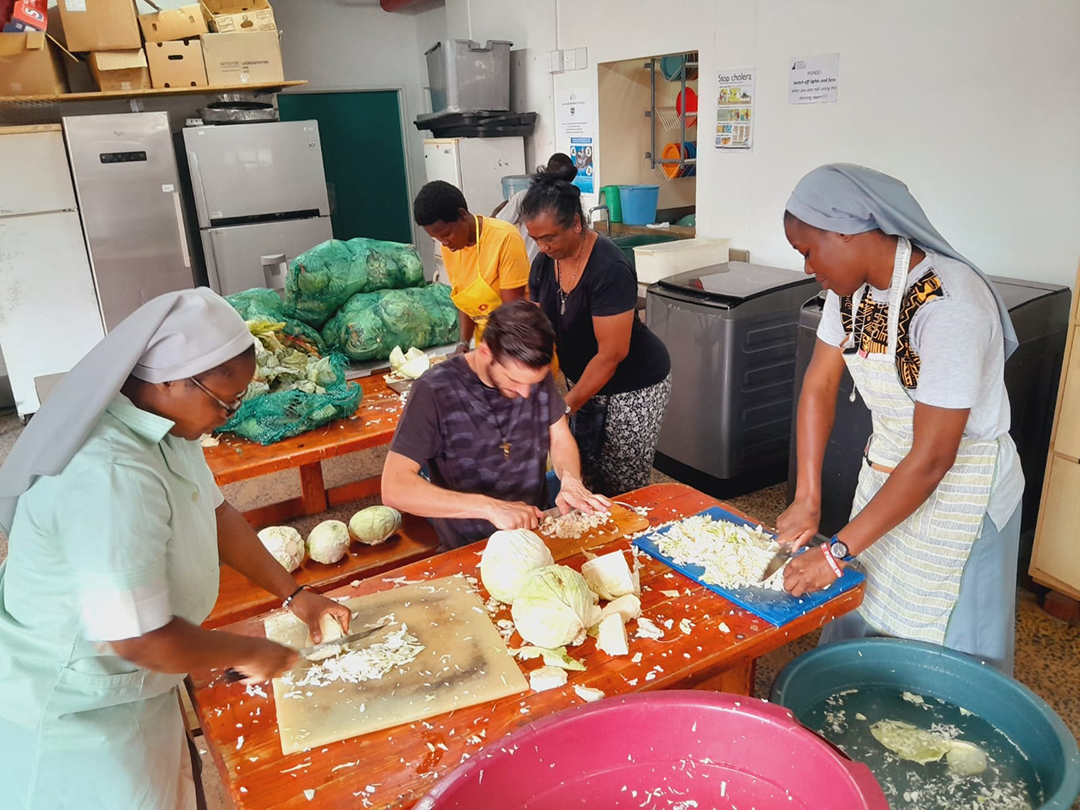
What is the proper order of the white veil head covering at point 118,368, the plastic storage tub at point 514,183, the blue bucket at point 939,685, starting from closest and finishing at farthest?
the white veil head covering at point 118,368
the blue bucket at point 939,685
the plastic storage tub at point 514,183

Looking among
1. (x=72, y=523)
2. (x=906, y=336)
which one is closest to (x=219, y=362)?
(x=72, y=523)

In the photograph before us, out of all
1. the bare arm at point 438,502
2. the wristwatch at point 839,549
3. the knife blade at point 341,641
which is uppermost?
the bare arm at point 438,502

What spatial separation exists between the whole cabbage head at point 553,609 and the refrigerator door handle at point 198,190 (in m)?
5.84

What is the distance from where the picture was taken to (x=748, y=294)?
13.7 feet

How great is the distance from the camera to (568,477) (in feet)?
7.98

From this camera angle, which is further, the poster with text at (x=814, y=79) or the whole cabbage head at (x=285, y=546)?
the poster with text at (x=814, y=79)

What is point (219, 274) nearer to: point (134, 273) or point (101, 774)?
point (134, 273)

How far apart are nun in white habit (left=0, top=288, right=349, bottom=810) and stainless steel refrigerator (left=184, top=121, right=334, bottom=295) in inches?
224

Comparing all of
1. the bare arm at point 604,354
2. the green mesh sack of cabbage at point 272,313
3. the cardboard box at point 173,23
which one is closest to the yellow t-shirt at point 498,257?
the bare arm at point 604,354

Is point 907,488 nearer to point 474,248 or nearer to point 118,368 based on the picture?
point 118,368

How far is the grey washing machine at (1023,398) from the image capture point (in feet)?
10.7

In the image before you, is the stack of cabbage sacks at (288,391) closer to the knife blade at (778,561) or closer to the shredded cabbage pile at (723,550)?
the shredded cabbage pile at (723,550)

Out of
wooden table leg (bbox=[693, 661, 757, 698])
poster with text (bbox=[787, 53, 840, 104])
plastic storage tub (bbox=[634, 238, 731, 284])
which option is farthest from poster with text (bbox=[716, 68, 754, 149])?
wooden table leg (bbox=[693, 661, 757, 698])

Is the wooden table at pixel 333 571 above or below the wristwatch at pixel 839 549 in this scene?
below
